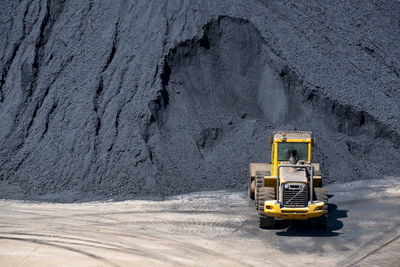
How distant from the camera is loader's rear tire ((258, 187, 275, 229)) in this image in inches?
605

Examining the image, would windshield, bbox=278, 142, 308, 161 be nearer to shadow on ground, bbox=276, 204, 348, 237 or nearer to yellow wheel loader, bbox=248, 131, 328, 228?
yellow wheel loader, bbox=248, 131, 328, 228

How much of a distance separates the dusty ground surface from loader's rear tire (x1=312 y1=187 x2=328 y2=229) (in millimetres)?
230

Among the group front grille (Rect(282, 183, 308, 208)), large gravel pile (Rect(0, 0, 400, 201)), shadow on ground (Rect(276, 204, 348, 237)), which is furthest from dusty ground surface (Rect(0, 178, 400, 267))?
large gravel pile (Rect(0, 0, 400, 201))

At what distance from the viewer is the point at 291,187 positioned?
15086 mm

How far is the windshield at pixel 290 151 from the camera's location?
1686cm

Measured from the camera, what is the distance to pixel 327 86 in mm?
23250

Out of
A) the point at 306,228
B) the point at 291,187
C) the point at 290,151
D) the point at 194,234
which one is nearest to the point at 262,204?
the point at 291,187

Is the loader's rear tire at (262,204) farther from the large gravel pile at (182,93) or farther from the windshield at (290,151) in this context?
the large gravel pile at (182,93)

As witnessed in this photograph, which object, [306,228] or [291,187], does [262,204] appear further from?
[306,228]

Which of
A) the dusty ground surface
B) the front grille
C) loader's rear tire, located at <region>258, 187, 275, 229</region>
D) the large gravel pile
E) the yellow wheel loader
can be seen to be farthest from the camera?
the large gravel pile

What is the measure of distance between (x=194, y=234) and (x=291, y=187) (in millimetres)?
2746

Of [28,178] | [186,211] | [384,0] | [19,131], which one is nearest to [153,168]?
[186,211]

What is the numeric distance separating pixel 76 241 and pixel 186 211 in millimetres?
4127

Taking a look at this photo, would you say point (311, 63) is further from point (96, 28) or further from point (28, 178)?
point (28, 178)
